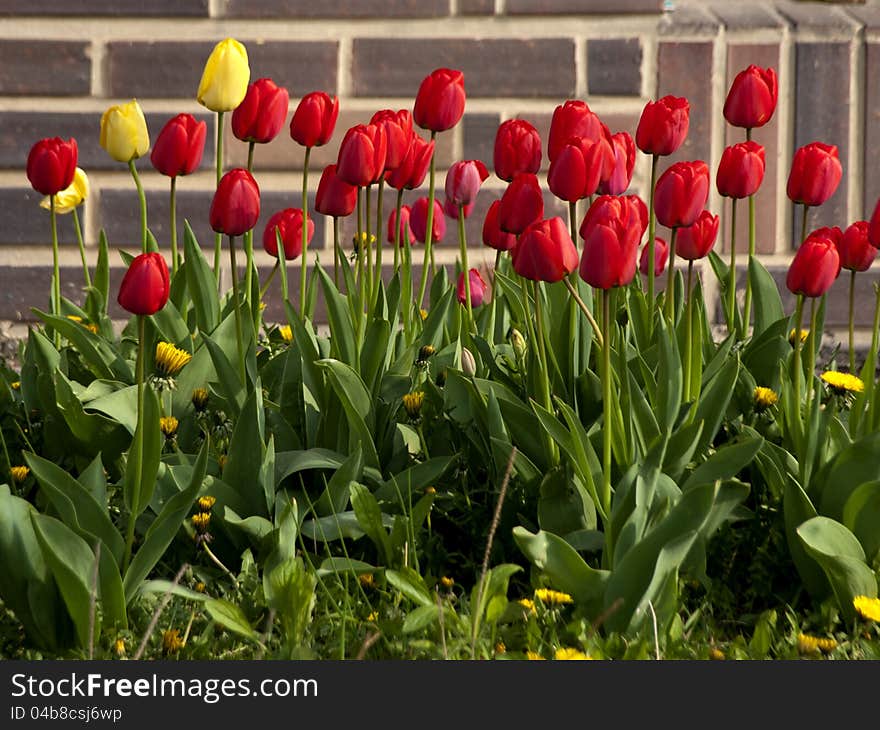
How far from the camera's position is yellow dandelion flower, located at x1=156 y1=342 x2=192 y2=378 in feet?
6.12

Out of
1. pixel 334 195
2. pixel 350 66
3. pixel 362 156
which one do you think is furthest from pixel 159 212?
pixel 362 156

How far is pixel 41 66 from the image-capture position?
10.3 ft

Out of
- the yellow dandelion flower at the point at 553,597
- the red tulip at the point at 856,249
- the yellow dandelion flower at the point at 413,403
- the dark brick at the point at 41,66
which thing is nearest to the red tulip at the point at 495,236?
the yellow dandelion flower at the point at 413,403

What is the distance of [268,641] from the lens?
57.1 inches

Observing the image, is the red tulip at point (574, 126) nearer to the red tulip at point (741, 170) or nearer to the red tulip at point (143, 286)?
the red tulip at point (741, 170)

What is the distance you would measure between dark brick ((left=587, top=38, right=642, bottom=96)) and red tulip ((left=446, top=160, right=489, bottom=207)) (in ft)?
3.91

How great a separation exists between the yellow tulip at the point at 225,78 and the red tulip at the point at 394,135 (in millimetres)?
253

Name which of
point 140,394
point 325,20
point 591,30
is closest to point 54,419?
point 140,394

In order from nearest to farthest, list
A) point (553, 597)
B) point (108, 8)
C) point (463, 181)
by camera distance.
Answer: point (553, 597) < point (463, 181) < point (108, 8)

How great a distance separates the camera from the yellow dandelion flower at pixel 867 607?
4.81 feet

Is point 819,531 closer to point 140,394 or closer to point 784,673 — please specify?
point 784,673

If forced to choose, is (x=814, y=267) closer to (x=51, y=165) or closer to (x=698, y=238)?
(x=698, y=238)

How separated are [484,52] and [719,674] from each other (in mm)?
2262

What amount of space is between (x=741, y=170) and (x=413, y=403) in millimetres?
594
